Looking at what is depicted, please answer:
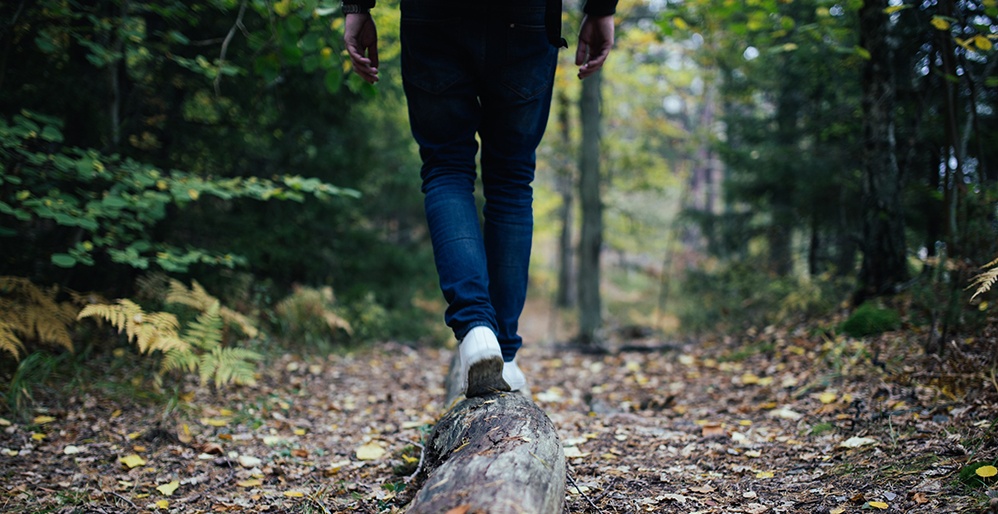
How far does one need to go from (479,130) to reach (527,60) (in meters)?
0.31

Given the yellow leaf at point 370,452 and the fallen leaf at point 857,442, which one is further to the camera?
the yellow leaf at point 370,452

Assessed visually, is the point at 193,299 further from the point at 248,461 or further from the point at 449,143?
the point at 449,143

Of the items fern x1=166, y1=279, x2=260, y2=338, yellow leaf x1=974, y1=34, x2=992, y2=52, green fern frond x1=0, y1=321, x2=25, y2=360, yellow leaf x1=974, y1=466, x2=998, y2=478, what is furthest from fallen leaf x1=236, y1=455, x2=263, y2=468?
yellow leaf x1=974, y1=34, x2=992, y2=52

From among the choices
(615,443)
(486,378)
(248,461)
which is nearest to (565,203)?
(615,443)

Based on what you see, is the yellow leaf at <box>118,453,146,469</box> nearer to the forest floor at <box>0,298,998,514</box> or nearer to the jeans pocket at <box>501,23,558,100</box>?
the forest floor at <box>0,298,998,514</box>

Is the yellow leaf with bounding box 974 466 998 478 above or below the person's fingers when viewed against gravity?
below

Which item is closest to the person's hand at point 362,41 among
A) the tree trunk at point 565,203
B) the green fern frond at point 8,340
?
the green fern frond at point 8,340

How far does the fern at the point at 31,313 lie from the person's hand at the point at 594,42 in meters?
2.84

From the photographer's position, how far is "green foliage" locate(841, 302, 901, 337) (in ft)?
11.2

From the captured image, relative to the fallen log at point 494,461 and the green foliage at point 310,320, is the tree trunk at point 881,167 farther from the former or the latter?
the green foliage at point 310,320

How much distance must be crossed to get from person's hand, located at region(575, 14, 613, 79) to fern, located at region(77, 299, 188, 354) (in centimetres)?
231

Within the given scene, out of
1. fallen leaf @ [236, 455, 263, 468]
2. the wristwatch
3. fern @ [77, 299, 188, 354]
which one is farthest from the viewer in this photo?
fern @ [77, 299, 188, 354]

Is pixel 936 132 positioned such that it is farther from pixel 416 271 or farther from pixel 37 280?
pixel 37 280

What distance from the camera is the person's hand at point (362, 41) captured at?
202 cm
